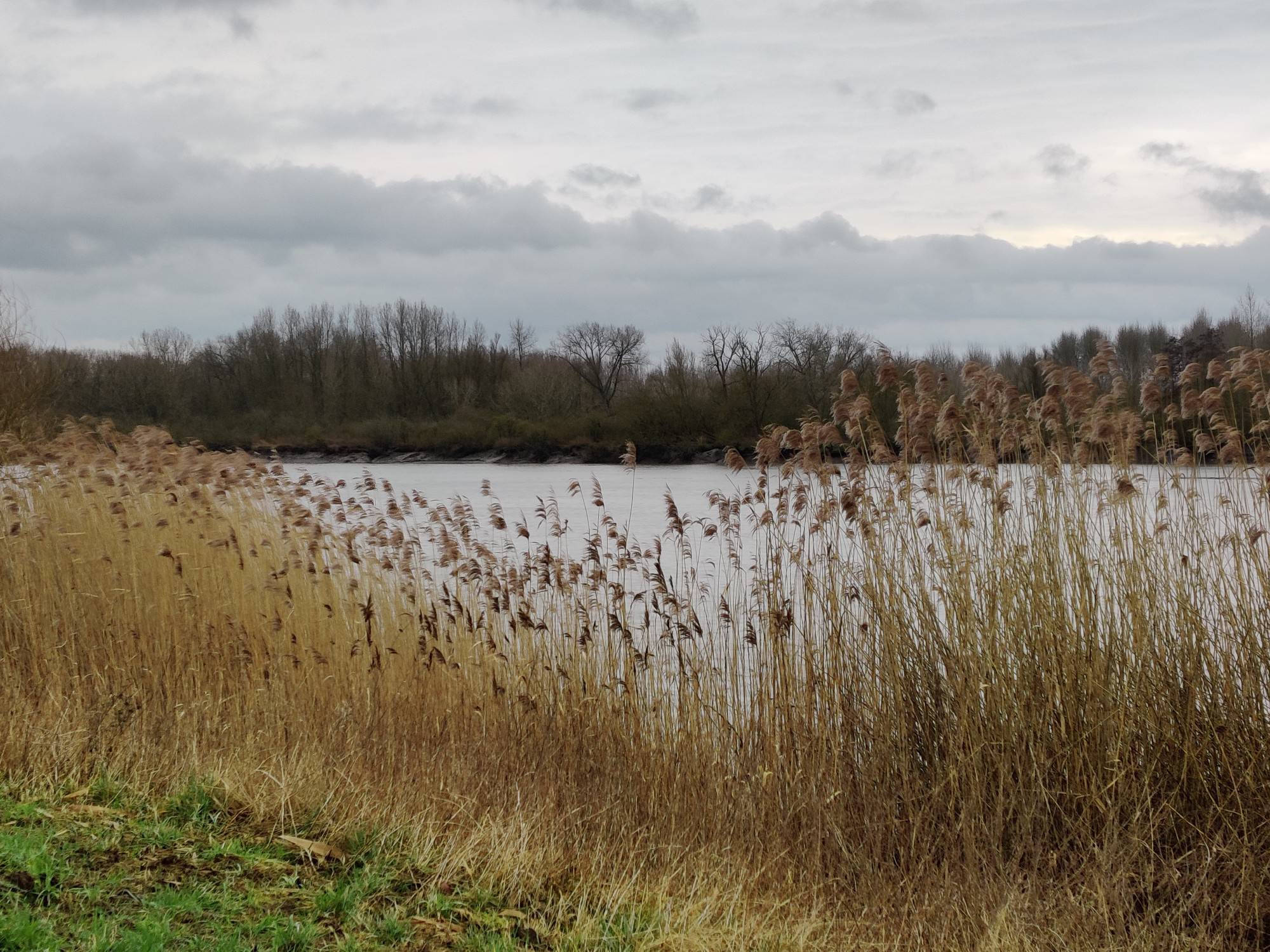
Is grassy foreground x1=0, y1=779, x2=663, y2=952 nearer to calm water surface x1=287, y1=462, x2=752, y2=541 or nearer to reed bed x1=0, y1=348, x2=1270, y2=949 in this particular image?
reed bed x1=0, y1=348, x2=1270, y2=949

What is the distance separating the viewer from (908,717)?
4.74 metres

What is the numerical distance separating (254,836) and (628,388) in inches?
1316

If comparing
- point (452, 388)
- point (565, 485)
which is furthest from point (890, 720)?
point (452, 388)

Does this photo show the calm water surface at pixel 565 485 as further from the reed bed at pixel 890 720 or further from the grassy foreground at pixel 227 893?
the grassy foreground at pixel 227 893

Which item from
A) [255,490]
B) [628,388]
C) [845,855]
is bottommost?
[845,855]

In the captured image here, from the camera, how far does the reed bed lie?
4035 millimetres

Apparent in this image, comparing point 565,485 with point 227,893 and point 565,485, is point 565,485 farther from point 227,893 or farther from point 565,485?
point 227,893

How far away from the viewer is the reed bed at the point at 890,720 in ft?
13.2

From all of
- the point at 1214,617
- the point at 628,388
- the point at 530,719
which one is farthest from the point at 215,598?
the point at 628,388

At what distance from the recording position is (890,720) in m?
4.75

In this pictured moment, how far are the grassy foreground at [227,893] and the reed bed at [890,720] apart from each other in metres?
0.17

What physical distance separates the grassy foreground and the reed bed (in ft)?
0.56

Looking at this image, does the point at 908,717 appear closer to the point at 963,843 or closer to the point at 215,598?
the point at 963,843

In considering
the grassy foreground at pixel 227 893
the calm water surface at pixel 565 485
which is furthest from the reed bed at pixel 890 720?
the calm water surface at pixel 565 485
